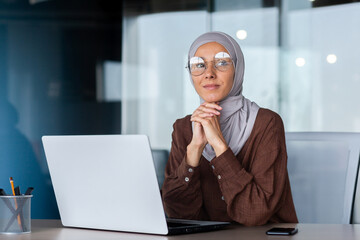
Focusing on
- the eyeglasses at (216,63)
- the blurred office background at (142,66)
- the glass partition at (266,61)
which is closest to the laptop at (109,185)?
the eyeglasses at (216,63)

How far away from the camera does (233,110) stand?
1862 mm

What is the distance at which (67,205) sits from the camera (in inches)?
58.1

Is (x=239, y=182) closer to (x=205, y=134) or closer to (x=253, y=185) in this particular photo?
(x=253, y=185)

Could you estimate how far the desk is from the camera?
51.8 inches

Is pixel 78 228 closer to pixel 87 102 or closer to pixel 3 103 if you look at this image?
pixel 3 103

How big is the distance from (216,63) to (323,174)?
524 millimetres

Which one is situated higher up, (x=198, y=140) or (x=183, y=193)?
(x=198, y=140)

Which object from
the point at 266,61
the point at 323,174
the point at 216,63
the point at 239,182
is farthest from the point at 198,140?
the point at 266,61

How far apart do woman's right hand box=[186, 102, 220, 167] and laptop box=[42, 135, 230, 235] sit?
245 mm

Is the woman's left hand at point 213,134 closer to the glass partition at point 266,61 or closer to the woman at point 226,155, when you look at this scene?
the woman at point 226,155

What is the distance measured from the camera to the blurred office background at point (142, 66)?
3.14 m

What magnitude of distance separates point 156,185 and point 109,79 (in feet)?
10.2

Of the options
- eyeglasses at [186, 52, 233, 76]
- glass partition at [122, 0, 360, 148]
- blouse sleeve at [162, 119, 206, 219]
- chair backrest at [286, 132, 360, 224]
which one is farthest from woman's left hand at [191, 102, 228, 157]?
glass partition at [122, 0, 360, 148]

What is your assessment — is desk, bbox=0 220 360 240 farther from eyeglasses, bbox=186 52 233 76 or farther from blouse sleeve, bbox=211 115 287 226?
eyeglasses, bbox=186 52 233 76
